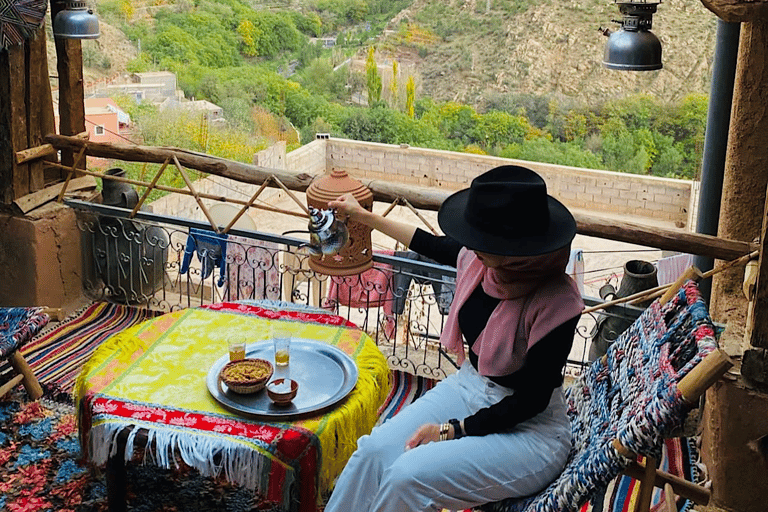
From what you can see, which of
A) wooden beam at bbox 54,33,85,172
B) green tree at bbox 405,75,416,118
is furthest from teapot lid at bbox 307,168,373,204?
green tree at bbox 405,75,416,118

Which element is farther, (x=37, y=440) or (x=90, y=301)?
(x=90, y=301)

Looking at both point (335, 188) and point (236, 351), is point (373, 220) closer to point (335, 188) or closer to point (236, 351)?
point (335, 188)

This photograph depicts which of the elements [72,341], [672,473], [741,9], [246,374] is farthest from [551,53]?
[246,374]

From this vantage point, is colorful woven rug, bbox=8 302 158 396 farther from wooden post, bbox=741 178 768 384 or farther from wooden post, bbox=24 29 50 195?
wooden post, bbox=741 178 768 384

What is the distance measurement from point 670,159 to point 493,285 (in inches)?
1278

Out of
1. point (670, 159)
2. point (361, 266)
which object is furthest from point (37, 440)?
point (670, 159)

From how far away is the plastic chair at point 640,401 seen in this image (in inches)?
79.0

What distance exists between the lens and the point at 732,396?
2.83 meters

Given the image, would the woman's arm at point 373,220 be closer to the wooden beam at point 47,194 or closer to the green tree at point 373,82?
the wooden beam at point 47,194

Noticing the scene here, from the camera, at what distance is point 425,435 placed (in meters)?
2.32

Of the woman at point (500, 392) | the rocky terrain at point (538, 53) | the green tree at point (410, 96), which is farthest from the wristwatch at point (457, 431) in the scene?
the green tree at point (410, 96)

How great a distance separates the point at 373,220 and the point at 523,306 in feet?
2.17

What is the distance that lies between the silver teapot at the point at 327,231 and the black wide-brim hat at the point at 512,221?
2.34 feet

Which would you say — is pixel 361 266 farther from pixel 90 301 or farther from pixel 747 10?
pixel 90 301
